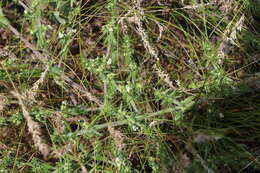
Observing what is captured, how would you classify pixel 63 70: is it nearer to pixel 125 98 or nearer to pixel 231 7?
pixel 125 98

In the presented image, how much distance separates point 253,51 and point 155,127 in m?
0.86

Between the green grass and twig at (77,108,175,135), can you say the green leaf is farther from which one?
twig at (77,108,175,135)

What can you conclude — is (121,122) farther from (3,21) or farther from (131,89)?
(3,21)

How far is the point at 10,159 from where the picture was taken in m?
2.09

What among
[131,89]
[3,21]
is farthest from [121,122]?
[3,21]

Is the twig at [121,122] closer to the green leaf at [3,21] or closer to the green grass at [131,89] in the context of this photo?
the green grass at [131,89]

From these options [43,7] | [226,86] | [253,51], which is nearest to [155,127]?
[226,86]

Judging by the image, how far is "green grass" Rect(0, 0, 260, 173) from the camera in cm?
204

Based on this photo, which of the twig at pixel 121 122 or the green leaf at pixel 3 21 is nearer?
the twig at pixel 121 122

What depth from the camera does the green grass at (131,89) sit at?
2.04 m

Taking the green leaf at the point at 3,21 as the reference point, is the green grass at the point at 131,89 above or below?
below

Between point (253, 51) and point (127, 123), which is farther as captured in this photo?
point (253, 51)

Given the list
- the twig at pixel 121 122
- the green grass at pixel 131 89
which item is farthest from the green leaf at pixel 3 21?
the twig at pixel 121 122

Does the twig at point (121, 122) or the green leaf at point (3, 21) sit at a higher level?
the green leaf at point (3, 21)
